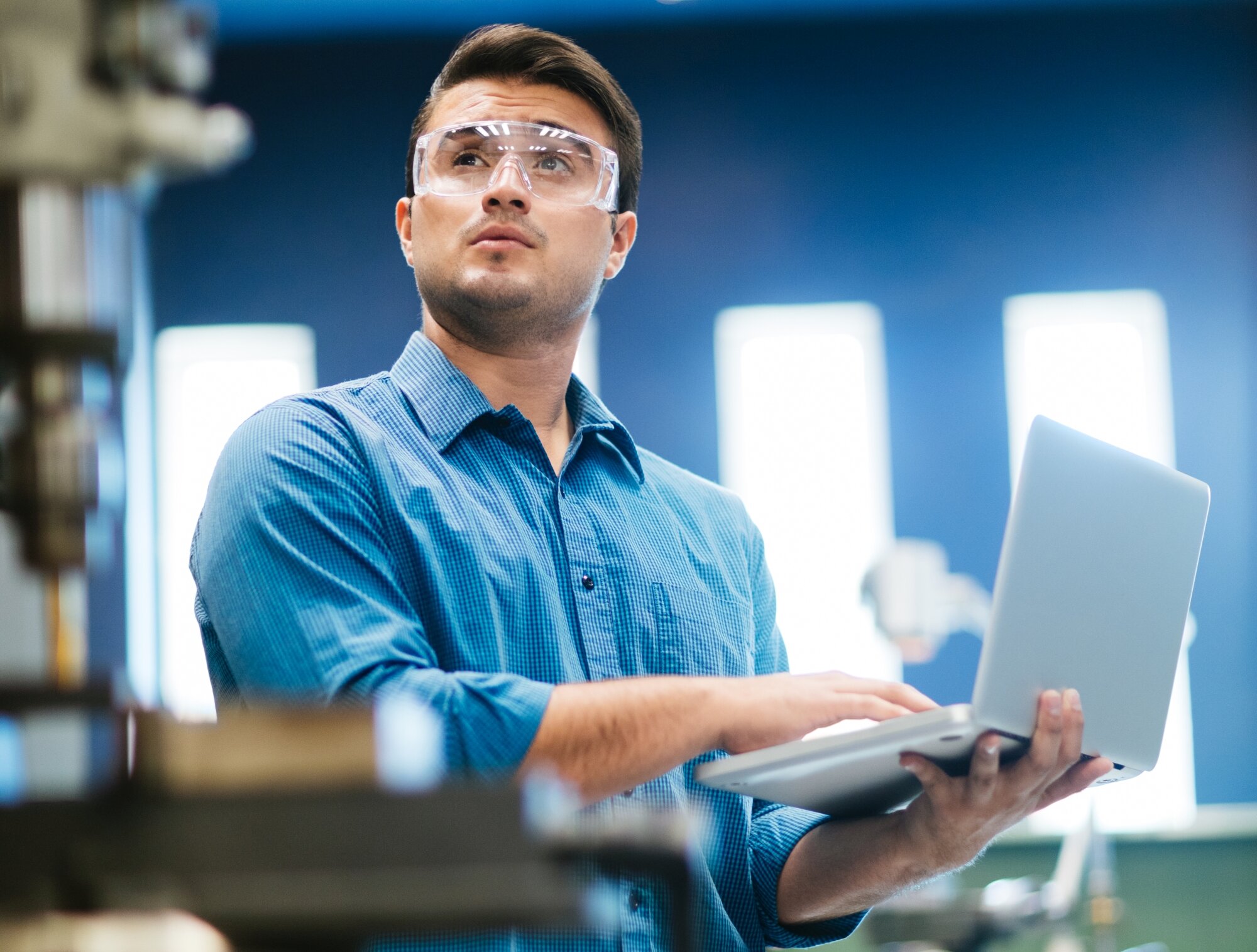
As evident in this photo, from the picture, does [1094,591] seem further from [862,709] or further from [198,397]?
[198,397]

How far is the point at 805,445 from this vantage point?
5.66 m

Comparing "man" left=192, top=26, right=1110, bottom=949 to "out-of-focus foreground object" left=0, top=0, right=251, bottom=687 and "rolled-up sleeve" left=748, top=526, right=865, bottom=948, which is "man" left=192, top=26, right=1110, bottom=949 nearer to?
"rolled-up sleeve" left=748, top=526, right=865, bottom=948

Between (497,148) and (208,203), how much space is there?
14.7 feet

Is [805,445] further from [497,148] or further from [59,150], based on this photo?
[59,150]

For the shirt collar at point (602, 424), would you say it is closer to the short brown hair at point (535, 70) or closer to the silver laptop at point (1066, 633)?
the short brown hair at point (535, 70)

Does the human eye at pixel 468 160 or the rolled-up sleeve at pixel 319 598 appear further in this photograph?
the human eye at pixel 468 160

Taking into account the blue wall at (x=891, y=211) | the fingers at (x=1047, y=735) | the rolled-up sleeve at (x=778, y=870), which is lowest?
the rolled-up sleeve at (x=778, y=870)

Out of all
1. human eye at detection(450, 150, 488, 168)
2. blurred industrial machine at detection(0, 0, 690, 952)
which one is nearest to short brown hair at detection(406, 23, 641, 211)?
human eye at detection(450, 150, 488, 168)

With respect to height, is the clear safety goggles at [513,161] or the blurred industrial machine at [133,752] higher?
the clear safety goggles at [513,161]

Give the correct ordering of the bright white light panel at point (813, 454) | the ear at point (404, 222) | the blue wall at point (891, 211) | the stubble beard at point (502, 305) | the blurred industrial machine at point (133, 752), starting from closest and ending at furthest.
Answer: the blurred industrial machine at point (133, 752) < the stubble beard at point (502, 305) < the ear at point (404, 222) < the bright white light panel at point (813, 454) < the blue wall at point (891, 211)

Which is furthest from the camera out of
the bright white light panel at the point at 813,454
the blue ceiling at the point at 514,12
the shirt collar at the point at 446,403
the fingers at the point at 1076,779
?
the blue ceiling at the point at 514,12

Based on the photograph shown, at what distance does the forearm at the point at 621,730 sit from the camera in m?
1.24

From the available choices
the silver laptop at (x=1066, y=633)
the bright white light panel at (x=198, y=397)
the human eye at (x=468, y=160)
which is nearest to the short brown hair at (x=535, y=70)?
the human eye at (x=468, y=160)

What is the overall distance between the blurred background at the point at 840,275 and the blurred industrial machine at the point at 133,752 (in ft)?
16.3
